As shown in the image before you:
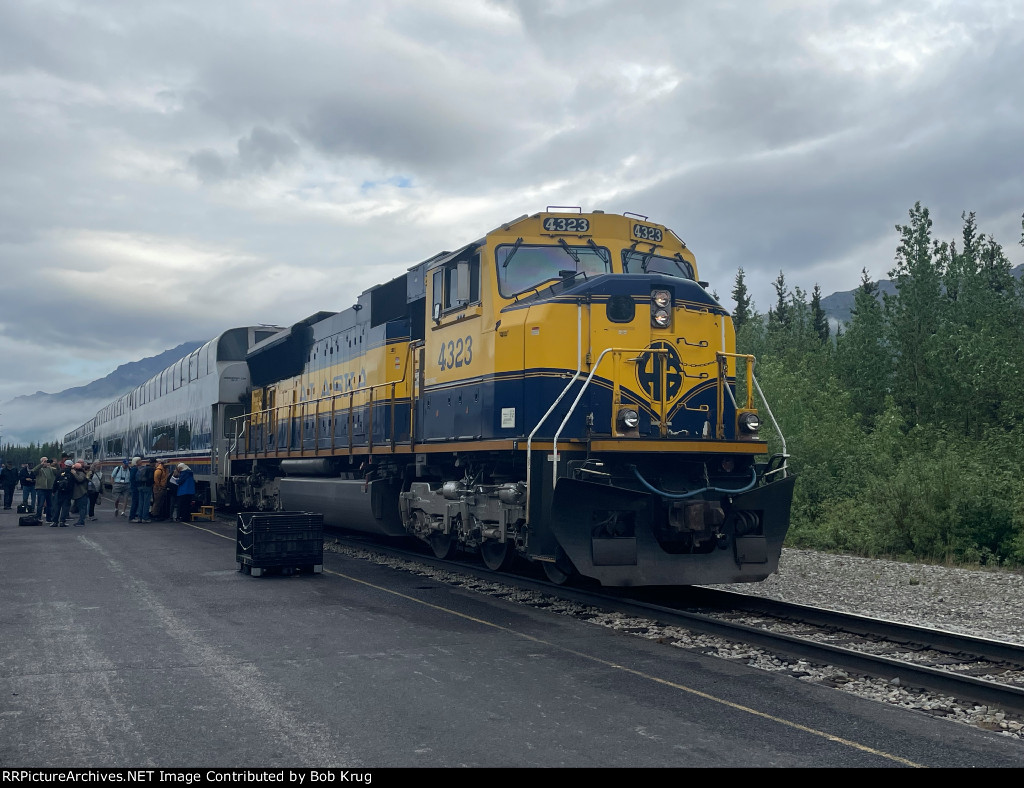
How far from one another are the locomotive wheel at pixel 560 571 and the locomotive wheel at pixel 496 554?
537mm

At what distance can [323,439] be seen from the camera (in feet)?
54.3

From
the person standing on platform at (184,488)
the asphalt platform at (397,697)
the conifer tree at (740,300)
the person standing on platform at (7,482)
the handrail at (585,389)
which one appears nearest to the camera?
the asphalt platform at (397,697)

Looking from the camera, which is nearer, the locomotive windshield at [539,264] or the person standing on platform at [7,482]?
the locomotive windshield at [539,264]

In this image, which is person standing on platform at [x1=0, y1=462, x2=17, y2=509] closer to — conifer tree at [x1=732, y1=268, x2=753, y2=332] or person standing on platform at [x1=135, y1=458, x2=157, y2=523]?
person standing on platform at [x1=135, y1=458, x2=157, y2=523]

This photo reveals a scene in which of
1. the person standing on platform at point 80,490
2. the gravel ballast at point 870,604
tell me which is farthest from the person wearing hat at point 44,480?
the gravel ballast at point 870,604

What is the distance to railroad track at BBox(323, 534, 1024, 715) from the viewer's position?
5.98 metres

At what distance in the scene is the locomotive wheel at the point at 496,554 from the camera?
10820mm

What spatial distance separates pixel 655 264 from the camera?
418 inches

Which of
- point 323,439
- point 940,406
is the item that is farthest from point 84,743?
point 940,406

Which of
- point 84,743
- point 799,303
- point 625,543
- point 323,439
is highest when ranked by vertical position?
point 799,303

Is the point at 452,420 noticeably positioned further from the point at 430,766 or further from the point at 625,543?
the point at 430,766

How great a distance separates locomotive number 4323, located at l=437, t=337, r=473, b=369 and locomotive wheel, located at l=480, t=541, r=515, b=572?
220cm

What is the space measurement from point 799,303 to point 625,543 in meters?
53.8

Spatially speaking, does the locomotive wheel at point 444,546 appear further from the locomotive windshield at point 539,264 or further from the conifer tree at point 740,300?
the conifer tree at point 740,300
